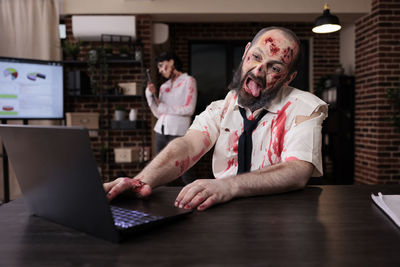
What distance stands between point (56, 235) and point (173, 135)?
317 centimetres

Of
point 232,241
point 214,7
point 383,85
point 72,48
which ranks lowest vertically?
point 232,241

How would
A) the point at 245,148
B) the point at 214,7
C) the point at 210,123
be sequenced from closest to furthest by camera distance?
the point at 245,148
the point at 210,123
the point at 214,7

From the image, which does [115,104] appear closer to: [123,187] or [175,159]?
[175,159]

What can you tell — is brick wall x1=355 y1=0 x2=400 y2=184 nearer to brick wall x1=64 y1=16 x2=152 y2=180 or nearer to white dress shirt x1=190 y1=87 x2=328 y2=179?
brick wall x1=64 y1=16 x2=152 y2=180

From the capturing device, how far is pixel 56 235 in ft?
2.24

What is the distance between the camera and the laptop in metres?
0.58

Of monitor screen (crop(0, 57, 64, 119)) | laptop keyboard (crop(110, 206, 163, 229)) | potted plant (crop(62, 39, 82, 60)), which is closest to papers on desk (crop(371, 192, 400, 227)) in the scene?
Result: laptop keyboard (crop(110, 206, 163, 229))

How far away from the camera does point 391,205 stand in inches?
35.5

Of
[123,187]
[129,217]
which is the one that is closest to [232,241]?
[129,217]

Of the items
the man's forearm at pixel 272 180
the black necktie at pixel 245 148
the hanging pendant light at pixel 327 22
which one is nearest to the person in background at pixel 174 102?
the hanging pendant light at pixel 327 22

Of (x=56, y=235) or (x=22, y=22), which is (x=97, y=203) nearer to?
(x=56, y=235)

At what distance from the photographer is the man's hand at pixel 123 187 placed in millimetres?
937

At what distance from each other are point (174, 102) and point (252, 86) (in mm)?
2505

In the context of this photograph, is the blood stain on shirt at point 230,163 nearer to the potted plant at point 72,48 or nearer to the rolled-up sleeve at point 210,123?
the rolled-up sleeve at point 210,123
